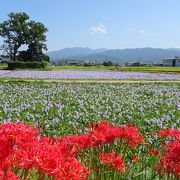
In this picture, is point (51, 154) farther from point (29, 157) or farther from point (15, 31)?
point (15, 31)

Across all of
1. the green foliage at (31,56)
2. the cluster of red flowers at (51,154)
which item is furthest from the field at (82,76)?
the green foliage at (31,56)

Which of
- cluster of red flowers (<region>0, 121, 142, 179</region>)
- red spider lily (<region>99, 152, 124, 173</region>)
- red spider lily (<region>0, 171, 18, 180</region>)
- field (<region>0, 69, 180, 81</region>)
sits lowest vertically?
field (<region>0, 69, 180, 81</region>)

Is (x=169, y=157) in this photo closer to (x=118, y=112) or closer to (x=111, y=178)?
(x=111, y=178)

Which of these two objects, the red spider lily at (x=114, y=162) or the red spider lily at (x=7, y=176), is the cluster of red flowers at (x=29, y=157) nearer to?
the red spider lily at (x=7, y=176)

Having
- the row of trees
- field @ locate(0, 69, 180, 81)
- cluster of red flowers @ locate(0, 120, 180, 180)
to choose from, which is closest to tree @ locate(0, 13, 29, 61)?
the row of trees

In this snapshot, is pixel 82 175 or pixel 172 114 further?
pixel 172 114

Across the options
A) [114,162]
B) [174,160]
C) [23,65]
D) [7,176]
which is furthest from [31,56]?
[7,176]

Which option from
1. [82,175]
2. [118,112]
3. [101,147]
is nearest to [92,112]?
[118,112]

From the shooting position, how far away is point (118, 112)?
1151cm

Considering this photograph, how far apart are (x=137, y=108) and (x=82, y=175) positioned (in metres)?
10.4

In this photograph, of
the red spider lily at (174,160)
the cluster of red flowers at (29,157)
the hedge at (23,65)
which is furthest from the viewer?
the hedge at (23,65)

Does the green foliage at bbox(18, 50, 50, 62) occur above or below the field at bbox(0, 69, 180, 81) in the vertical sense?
above

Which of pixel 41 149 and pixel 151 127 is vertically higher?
pixel 41 149

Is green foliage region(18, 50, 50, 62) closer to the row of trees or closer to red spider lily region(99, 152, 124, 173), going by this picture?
the row of trees
